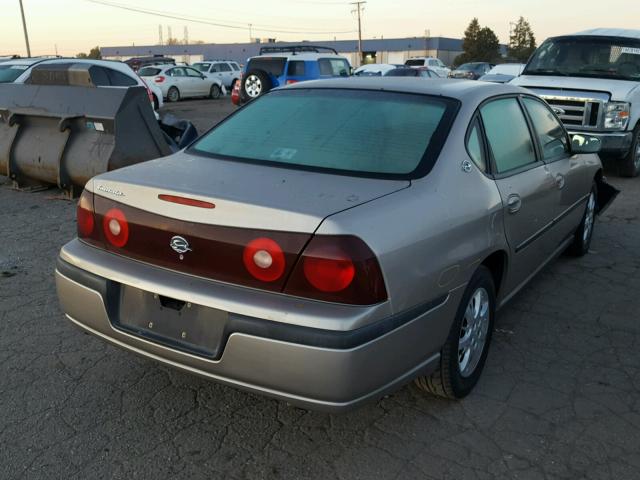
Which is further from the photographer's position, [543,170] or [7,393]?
[543,170]

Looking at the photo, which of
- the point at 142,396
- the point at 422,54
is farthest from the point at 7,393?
the point at 422,54

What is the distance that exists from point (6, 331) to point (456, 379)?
2771 millimetres

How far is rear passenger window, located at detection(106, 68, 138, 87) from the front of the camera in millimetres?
11804

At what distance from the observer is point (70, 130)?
24.2 ft

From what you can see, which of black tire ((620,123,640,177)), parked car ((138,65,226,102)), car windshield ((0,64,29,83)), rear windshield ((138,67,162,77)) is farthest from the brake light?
rear windshield ((138,67,162,77))

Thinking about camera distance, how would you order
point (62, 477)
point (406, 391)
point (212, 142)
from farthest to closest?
point (212, 142) → point (406, 391) → point (62, 477)

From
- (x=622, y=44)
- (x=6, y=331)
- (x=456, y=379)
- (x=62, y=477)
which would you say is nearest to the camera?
(x=62, y=477)

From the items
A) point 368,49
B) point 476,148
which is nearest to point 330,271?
point 476,148

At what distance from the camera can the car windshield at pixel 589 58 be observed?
925cm

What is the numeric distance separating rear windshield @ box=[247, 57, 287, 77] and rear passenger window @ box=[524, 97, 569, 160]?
14.2 metres

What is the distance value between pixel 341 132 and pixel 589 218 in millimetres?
3258

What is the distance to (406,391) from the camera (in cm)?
334

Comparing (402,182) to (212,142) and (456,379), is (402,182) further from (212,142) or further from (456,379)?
(212,142)

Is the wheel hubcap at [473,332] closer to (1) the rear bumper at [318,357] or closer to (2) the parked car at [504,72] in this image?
(1) the rear bumper at [318,357]
